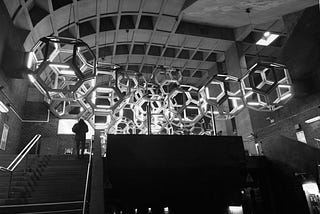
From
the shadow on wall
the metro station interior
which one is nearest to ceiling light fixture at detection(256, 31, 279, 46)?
the metro station interior

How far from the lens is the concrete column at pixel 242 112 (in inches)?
437

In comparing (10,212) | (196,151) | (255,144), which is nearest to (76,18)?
(196,151)

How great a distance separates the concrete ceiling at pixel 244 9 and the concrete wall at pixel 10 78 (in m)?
6.63

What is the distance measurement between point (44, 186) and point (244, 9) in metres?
8.98

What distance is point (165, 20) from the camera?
10625 millimetres

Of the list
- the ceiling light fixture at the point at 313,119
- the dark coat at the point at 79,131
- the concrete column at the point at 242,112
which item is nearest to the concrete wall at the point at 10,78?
the dark coat at the point at 79,131

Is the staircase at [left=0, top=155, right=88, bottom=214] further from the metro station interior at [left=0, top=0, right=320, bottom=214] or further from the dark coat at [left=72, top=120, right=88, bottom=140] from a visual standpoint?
the dark coat at [left=72, top=120, right=88, bottom=140]

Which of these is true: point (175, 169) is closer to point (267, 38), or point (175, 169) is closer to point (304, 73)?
point (304, 73)

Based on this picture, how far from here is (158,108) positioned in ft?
29.3

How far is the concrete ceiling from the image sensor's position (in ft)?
27.3

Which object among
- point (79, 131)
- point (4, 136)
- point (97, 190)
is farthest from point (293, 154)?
point (4, 136)

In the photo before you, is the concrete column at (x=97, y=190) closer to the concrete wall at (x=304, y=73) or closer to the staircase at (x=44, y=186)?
the staircase at (x=44, y=186)

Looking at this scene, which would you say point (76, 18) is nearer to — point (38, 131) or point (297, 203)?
point (38, 131)

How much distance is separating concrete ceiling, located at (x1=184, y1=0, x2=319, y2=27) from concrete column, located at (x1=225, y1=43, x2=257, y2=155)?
2.02m
